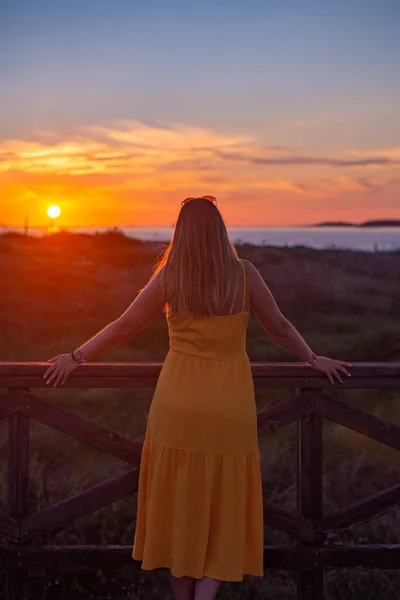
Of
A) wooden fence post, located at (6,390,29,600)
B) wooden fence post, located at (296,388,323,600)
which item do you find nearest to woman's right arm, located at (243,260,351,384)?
wooden fence post, located at (296,388,323,600)

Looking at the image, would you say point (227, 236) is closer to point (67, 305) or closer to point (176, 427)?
point (176, 427)

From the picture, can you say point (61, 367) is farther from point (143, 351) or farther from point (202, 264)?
point (143, 351)

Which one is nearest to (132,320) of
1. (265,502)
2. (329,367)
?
(329,367)

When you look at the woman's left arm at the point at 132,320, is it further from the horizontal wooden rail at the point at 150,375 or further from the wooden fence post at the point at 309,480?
the wooden fence post at the point at 309,480

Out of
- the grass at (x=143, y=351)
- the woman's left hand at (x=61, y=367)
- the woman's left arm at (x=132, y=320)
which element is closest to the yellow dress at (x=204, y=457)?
the woman's left arm at (x=132, y=320)

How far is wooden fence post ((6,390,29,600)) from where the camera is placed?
3145 mm

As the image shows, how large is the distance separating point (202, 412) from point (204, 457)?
7.6 inches

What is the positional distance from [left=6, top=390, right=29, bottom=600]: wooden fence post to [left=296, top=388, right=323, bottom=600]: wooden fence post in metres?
1.25

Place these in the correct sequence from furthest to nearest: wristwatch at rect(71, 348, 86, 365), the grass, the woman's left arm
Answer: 1. the grass
2. wristwatch at rect(71, 348, 86, 365)
3. the woman's left arm

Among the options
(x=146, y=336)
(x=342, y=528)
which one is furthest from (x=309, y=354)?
(x=146, y=336)

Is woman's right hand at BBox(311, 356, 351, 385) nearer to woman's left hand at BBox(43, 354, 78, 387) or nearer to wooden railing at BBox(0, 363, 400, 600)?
wooden railing at BBox(0, 363, 400, 600)

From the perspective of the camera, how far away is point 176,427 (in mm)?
2715

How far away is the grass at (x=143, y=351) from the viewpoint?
4.89 metres

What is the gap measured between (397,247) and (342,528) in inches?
1581
